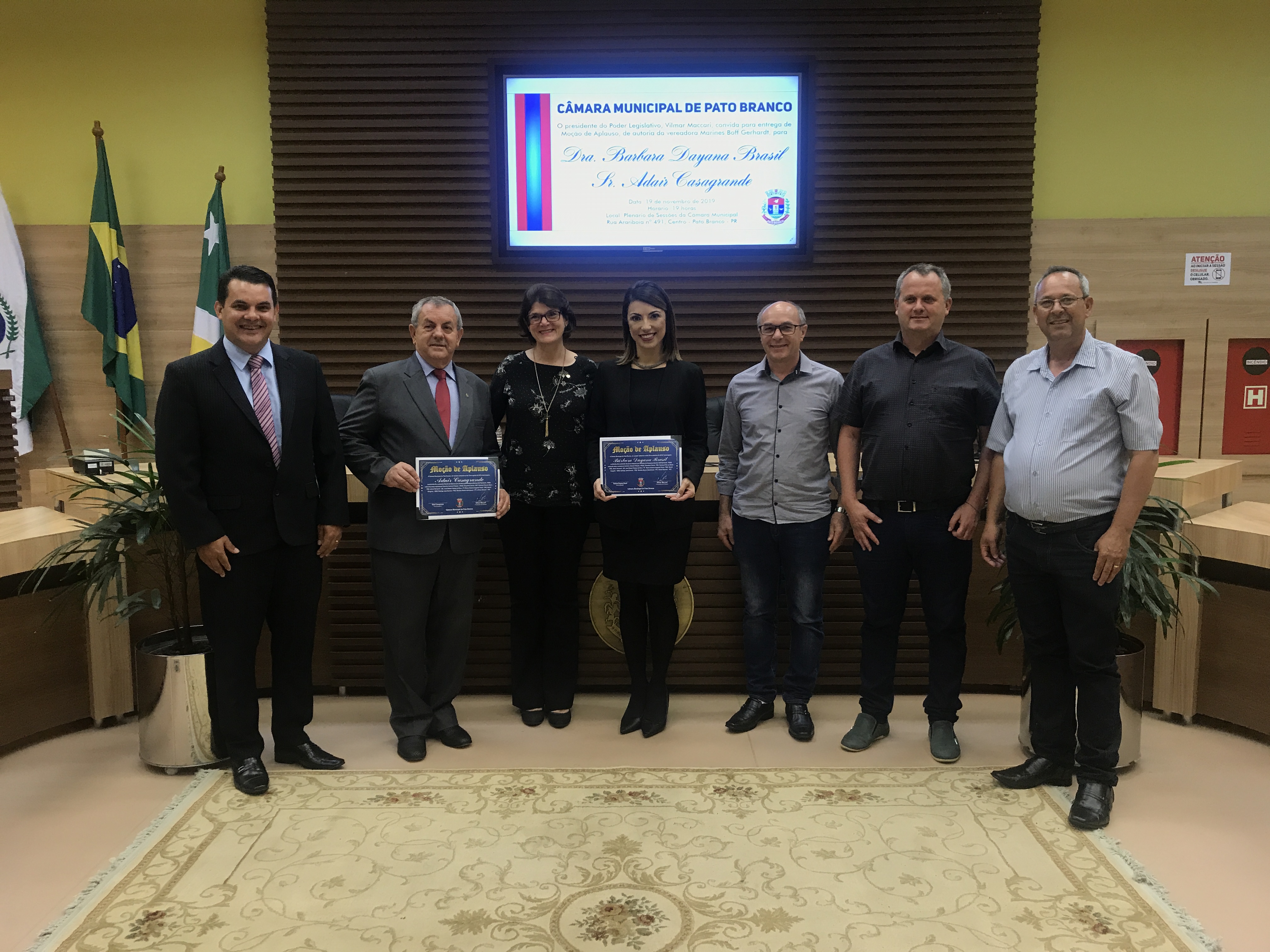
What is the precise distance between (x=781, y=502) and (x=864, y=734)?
92cm

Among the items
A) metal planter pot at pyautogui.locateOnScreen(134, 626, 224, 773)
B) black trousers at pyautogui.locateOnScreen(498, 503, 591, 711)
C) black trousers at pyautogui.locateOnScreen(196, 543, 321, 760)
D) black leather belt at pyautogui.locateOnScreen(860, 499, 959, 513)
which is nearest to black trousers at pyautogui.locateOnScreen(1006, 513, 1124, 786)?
black leather belt at pyautogui.locateOnScreen(860, 499, 959, 513)

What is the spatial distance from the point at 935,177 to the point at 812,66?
829 millimetres

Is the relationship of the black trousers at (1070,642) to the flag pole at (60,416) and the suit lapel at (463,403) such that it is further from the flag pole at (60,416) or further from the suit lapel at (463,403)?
the flag pole at (60,416)

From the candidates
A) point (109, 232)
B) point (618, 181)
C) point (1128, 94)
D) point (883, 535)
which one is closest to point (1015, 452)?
point (883, 535)

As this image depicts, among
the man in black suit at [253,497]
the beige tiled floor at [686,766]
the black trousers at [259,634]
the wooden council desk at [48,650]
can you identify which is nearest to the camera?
the beige tiled floor at [686,766]

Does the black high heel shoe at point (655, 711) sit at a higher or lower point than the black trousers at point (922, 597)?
lower

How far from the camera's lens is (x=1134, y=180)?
428cm

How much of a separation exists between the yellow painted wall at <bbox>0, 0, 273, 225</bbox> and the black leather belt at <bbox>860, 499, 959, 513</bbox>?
350 cm

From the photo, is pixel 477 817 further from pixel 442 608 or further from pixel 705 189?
pixel 705 189

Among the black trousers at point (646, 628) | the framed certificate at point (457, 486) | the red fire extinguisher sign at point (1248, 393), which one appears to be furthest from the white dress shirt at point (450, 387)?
the red fire extinguisher sign at point (1248, 393)

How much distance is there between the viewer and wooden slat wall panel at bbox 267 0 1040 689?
13.1ft

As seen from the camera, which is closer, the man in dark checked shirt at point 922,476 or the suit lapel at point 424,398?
the man in dark checked shirt at point 922,476

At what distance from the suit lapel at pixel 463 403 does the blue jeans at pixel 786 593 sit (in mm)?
1113

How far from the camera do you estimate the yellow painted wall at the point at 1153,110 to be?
165 inches
